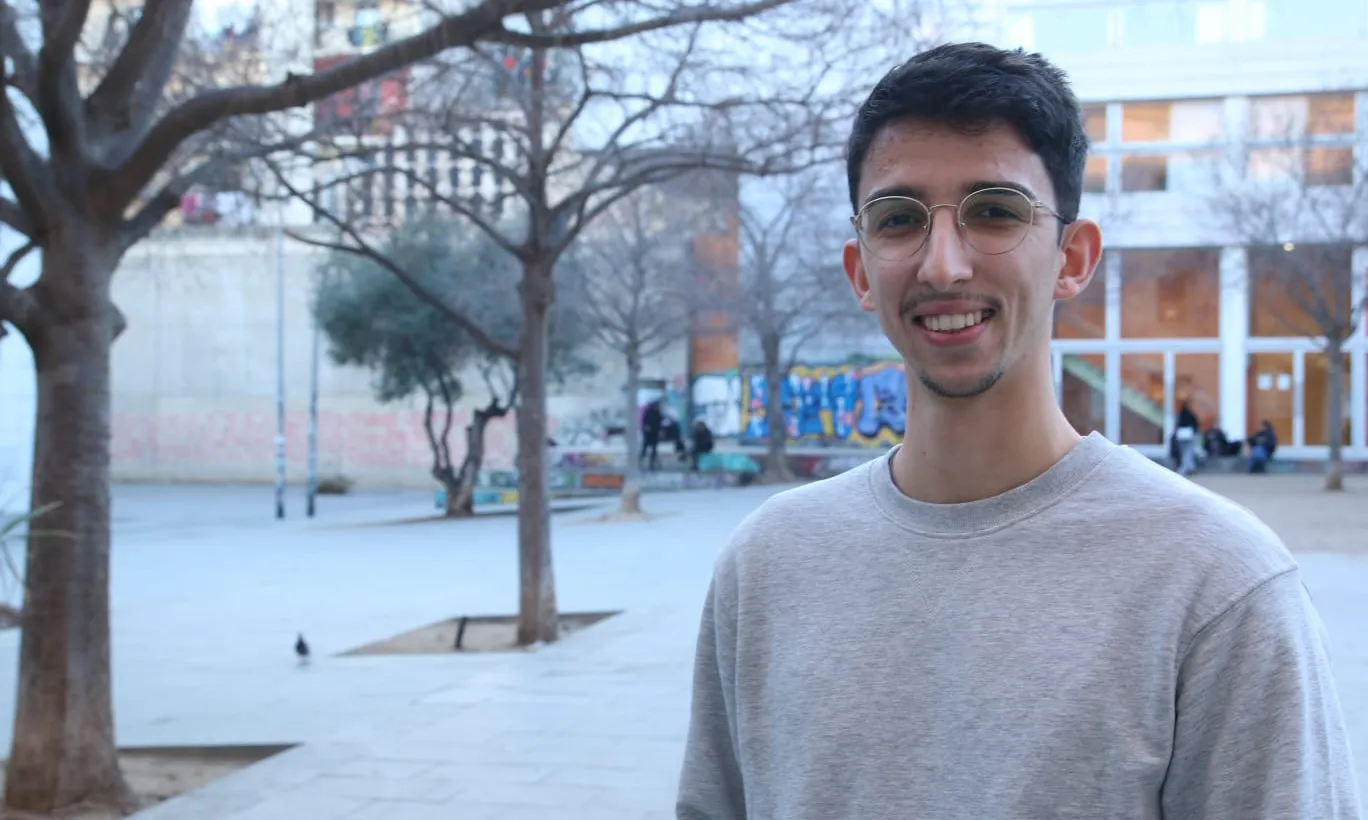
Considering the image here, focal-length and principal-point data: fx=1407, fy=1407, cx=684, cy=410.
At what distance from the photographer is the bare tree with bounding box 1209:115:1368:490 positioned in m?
25.5

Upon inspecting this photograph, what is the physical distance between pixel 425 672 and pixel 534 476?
6.57 feet

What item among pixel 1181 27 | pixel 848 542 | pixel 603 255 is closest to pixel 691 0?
pixel 1181 27

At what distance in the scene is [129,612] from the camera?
45.3ft

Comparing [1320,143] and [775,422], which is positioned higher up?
[1320,143]

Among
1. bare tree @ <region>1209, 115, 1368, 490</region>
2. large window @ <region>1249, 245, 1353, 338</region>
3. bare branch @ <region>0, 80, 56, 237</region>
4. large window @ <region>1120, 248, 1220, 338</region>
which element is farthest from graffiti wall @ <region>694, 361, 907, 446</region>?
bare branch @ <region>0, 80, 56, 237</region>

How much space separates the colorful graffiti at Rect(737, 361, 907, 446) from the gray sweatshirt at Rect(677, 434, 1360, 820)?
3564 centimetres

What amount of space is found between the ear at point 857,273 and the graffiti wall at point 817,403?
3535 cm

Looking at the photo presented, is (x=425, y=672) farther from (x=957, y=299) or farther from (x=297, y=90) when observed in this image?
(x=957, y=299)

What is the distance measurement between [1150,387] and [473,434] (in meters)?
19.6

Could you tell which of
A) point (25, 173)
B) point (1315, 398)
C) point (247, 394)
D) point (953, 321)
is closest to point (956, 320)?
point (953, 321)

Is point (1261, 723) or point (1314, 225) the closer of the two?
point (1261, 723)

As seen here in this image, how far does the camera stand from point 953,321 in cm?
175

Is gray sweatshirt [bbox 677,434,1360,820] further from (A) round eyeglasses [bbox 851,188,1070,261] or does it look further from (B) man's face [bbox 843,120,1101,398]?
(A) round eyeglasses [bbox 851,188,1070,261]

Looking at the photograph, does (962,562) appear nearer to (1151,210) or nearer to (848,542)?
(848,542)
